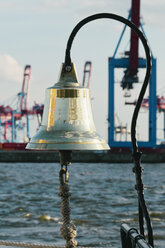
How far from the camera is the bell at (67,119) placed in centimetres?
318

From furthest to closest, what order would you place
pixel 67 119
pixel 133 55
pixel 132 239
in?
pixel 133 55 < pixel 132 239 < pixel 67 119

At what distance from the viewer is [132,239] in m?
3.85

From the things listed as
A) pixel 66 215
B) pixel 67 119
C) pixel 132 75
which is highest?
pixel 132 75

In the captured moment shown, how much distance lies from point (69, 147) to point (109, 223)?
410 inches

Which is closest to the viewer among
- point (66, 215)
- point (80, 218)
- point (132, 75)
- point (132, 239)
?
point (66, 215)

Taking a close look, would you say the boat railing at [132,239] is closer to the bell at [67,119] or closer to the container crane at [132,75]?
the bell at [67,119]

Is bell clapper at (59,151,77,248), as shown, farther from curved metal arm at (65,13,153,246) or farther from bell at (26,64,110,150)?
curved metal arm at (65,13,153,246)

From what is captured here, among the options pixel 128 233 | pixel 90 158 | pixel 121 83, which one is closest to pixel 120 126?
pixel 90 158

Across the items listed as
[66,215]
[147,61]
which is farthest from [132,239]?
[147,61]

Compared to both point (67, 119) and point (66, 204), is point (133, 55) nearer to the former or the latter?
point (66, 204)

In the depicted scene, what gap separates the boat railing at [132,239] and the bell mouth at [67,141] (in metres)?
0.70

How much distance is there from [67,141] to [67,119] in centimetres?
17

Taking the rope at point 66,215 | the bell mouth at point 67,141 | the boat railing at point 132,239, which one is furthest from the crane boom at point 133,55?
the bell mouth at point 67,141

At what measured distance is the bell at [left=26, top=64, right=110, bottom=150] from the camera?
125 inches
